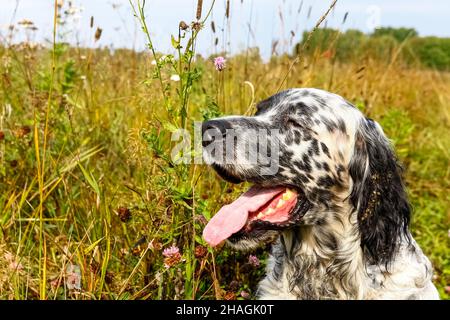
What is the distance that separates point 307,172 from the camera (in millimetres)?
2656

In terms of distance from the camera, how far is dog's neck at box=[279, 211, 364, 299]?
8.89 feet

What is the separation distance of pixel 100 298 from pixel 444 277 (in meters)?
2.38

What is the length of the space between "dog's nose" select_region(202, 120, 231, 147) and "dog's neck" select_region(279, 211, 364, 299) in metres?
0.64

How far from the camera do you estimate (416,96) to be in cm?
873

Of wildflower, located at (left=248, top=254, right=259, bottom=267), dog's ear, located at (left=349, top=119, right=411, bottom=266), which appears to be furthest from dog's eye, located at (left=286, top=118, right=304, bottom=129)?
wildflower, located at (left=248, top=254, right=259, bottom=267)

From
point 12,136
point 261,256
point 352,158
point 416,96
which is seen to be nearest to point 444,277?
point 261,256

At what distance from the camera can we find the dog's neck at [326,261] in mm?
2709

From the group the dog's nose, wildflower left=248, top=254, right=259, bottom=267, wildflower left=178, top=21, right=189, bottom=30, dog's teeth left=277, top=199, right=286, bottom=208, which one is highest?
wildflower left=178, top=21, right=189, bottom=30

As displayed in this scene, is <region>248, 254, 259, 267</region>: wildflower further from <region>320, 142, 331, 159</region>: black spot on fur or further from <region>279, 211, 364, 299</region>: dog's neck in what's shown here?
<region>320, 142, 331, 159</region>: black spot on fur

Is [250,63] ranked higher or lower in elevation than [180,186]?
higher

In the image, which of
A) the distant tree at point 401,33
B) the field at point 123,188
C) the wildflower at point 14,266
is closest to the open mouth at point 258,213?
the field at point 123,188

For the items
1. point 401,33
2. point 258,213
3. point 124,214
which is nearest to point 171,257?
point 124,214

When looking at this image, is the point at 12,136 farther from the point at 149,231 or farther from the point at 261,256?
the point at 261,256

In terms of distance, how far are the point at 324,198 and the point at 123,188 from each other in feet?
5.30
